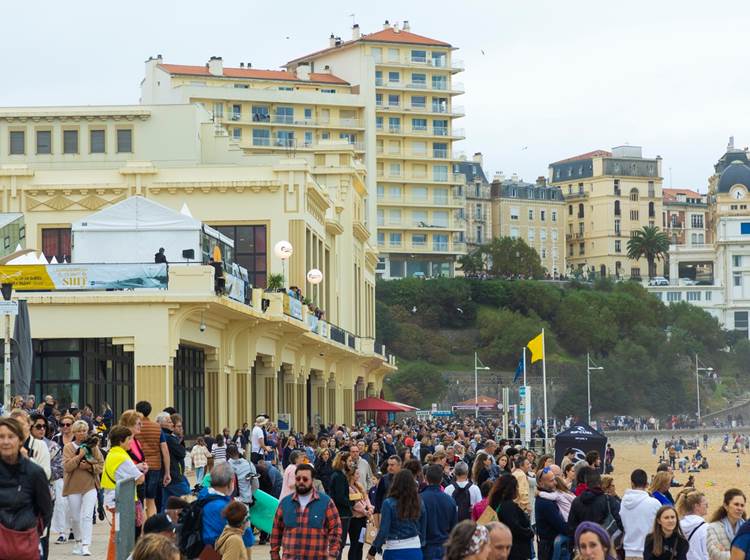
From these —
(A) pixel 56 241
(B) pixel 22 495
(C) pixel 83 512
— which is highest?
(A) pixel 56 241

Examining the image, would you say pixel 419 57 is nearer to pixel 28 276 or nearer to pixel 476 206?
pixel 476 206

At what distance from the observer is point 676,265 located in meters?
165

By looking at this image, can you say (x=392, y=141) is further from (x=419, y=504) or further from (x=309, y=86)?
(x=419, y=504)

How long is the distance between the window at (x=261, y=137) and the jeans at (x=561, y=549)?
98.7m

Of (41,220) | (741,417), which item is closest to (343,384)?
(41,220)

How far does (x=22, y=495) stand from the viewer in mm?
9773

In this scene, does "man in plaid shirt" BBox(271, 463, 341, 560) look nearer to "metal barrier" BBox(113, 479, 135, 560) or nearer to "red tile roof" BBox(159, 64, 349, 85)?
"metal barrier" BBox(113, 479, 135, 560)

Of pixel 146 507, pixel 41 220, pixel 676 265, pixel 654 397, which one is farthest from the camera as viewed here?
pixel 676 265

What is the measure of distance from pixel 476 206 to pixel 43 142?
103 m

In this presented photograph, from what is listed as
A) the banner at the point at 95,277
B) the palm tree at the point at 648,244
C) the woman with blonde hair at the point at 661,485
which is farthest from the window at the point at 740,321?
the woman with blonde hair at the point at 661,485

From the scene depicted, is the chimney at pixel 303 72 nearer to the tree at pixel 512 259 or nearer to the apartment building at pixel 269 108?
the apartment building at pixel 269 108

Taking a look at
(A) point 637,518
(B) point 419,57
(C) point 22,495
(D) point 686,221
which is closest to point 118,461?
(C) point 22,495

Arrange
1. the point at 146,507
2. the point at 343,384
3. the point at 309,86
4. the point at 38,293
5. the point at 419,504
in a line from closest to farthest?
the point at 419,504, the point at 146,507, the point at 38,293, the point at 343,384, the point at 309,86

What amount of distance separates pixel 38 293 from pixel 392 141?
298 feet
